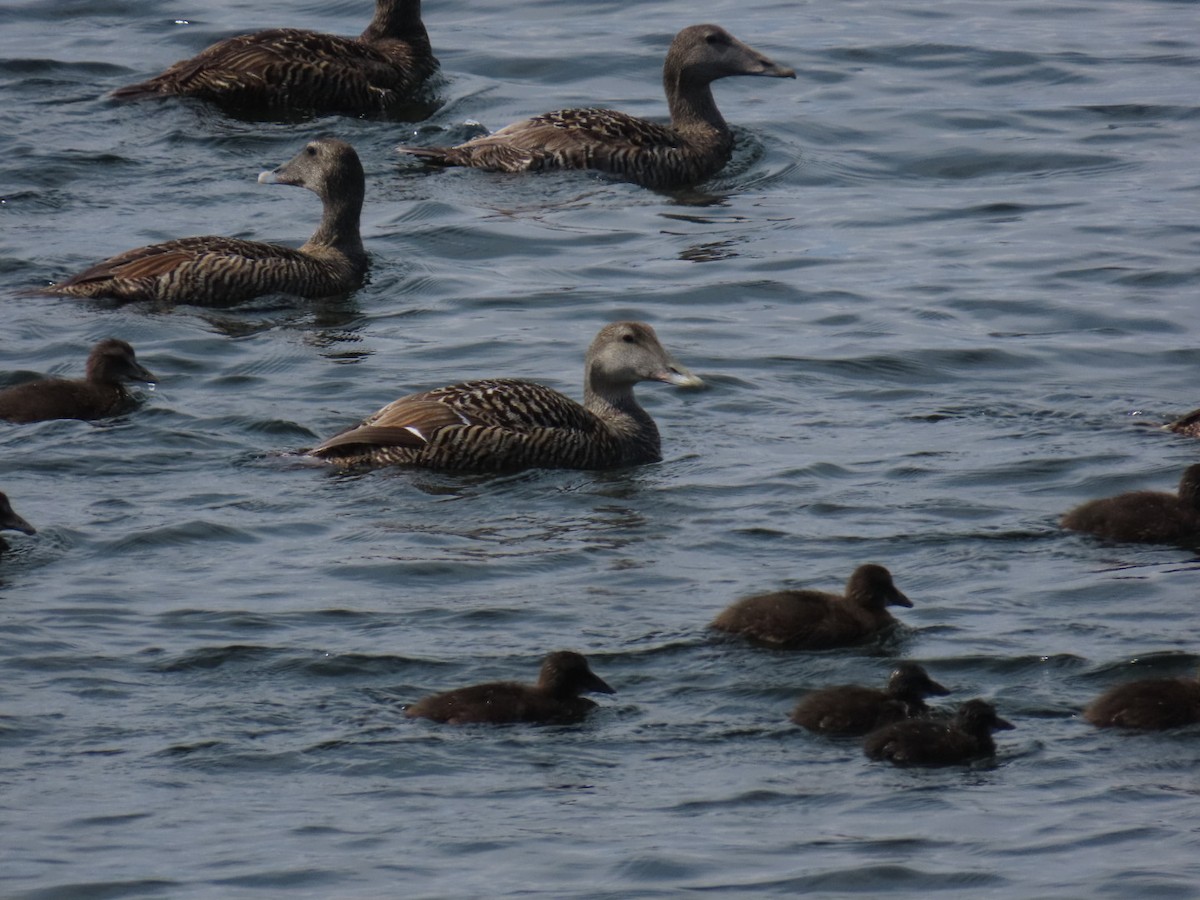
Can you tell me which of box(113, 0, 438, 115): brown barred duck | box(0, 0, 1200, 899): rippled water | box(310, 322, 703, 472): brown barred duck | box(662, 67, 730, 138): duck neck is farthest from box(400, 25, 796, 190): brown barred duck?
box(310, 322, 703, 472): brown barred duck

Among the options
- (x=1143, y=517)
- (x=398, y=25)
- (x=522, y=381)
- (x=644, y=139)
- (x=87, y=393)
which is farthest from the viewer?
(x=398, y=25)

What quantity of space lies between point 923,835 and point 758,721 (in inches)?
37.6

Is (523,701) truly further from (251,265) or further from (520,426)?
(251,265)

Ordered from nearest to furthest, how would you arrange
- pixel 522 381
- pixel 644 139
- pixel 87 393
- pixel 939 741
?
pixel 939 741 < pixel 522 381 < pixel 87 393 < pixel 644 139

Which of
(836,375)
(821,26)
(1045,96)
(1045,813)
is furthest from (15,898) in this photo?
(821,26)

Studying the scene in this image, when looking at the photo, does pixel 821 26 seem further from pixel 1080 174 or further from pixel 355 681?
pixel 355 681

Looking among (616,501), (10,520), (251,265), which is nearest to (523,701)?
(10,520)

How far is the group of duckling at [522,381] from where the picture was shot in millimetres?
8102

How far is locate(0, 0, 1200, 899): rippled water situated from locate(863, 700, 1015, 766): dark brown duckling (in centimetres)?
7

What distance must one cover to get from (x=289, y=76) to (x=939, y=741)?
34.1 feet

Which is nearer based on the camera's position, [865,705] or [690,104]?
[865,705]

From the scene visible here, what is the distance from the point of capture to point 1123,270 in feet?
48.8

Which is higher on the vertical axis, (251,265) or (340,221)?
(340,221)

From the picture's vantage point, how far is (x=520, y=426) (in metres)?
11.1
